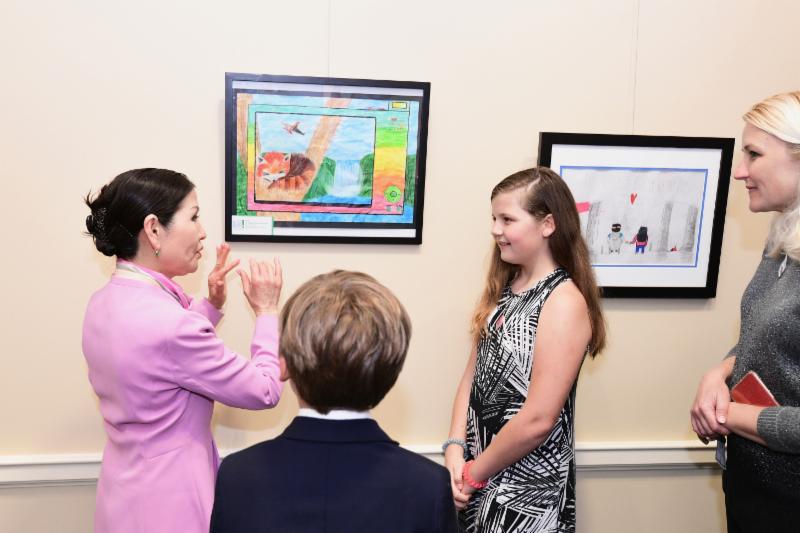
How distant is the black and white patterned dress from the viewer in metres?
1.84

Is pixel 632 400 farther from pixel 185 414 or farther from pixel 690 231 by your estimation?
pixel 185 414

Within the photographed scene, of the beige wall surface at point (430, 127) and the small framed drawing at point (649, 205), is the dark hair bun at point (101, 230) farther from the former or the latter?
the small framed drawing at point (649, 205)

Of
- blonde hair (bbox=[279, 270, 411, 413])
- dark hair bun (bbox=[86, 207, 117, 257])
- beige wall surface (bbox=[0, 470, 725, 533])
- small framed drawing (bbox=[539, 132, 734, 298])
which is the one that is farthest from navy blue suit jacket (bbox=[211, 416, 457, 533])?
beige wall surface (bbox=[0, 470, 725, 533])

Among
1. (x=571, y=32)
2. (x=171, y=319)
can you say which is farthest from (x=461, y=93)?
(x=171, y=319)

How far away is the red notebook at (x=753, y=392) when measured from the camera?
1659 mm

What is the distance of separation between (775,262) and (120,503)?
175cm

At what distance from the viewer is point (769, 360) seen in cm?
166

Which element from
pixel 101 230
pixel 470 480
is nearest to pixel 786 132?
pixel 470 480

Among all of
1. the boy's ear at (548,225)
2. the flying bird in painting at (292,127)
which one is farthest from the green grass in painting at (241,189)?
the boy's ear at (548,225)

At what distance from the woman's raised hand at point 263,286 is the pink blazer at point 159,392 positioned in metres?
0.08

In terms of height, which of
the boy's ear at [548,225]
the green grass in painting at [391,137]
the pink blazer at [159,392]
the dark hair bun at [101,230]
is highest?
the green grass in painting at [391,137]

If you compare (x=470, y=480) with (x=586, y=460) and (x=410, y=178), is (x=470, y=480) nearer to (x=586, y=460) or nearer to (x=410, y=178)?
(x=586, y=460)

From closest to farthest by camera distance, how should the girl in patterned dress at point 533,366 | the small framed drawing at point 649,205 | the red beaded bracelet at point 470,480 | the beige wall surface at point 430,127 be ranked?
the girl in patterned dress at point 533,366
the red beaded bracelet at point 470,480
the beige wall surface at point 430,127
the small framed drawing at point 649,205

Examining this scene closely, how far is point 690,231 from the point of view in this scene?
2.45 meters
